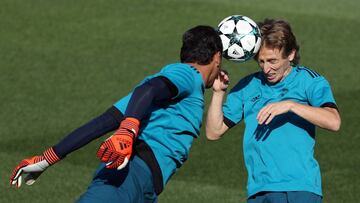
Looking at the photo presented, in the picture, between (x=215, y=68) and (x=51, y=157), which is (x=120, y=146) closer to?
(x=51, y=157)

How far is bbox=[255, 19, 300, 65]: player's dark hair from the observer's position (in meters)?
8.59

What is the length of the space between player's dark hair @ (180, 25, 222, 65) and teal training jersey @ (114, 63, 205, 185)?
0.51 ft

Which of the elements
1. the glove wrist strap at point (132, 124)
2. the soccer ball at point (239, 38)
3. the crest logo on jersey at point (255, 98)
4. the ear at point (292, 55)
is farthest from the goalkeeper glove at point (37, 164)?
the ear at point (292, 55)

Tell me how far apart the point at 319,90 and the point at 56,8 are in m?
14.1

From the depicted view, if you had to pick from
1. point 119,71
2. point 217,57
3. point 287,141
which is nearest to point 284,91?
point 287,141

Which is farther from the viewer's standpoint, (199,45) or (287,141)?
(287,141)

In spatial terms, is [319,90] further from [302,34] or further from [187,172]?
[302,34]

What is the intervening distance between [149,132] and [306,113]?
1.20 meters

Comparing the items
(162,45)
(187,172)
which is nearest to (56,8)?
(162,45)

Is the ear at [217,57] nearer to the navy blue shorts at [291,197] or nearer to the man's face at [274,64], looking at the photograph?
the man's face at [274,64]

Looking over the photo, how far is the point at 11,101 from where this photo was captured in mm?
16672

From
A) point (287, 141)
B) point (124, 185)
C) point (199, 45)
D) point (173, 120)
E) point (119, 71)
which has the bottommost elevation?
point (119, 71)

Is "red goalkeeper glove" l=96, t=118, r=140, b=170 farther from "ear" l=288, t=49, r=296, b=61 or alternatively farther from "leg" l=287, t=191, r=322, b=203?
"ear" l=288, t=49, r=296, b=61

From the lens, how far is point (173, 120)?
7863 millimetres
